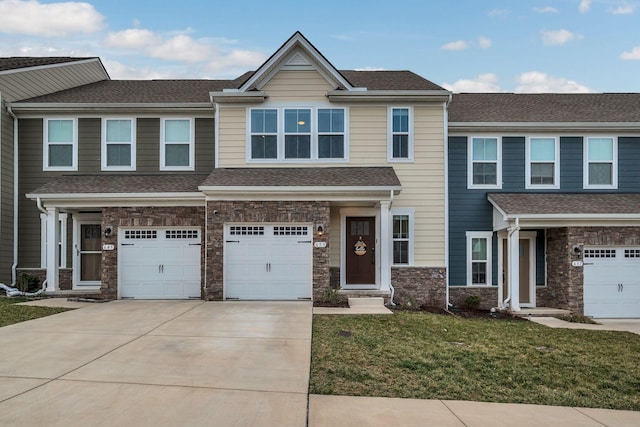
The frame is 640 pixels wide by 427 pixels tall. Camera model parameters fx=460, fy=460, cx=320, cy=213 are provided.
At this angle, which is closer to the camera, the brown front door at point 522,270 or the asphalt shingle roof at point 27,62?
the brown front door at point 522,270

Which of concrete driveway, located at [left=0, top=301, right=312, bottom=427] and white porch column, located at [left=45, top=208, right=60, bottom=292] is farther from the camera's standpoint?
white porch column, located at [left=45, top=208, right=60, bottom=292]

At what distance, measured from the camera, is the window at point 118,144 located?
14391 mm

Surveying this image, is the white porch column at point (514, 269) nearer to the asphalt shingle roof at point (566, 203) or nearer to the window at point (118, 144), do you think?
the asphalt shingle roof at point (566, 203)

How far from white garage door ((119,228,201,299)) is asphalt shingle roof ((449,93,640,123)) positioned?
29.5 ft

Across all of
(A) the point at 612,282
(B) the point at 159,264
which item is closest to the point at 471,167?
(A) the point at 612,282

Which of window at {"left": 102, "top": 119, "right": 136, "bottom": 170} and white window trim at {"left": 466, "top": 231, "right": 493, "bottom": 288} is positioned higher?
window at {"left": 102, "top": 119, "right": 136, "bottom": 170}

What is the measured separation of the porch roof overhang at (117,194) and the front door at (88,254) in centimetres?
155

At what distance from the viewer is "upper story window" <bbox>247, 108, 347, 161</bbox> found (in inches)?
531

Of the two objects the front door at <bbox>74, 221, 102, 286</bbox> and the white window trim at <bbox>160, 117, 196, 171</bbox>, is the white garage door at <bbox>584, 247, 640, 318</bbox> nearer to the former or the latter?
the white window trim at <bbox>160, 117, 196, 171</bbox>

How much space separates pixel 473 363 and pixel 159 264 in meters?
9.54

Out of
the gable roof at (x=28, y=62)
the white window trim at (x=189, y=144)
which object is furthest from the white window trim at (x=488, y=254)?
the gable roof at (x=28, y=62)

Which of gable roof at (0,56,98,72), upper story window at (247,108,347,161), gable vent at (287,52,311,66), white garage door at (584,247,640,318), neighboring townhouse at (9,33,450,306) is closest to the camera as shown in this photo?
neighboring townhouse at (9,33,450,306)

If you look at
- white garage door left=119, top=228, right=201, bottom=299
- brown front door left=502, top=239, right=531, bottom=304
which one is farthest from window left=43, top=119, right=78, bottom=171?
brown front door left=502, top=239, right=531, bottom=304

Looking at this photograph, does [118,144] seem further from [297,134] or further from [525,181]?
[525,181]
